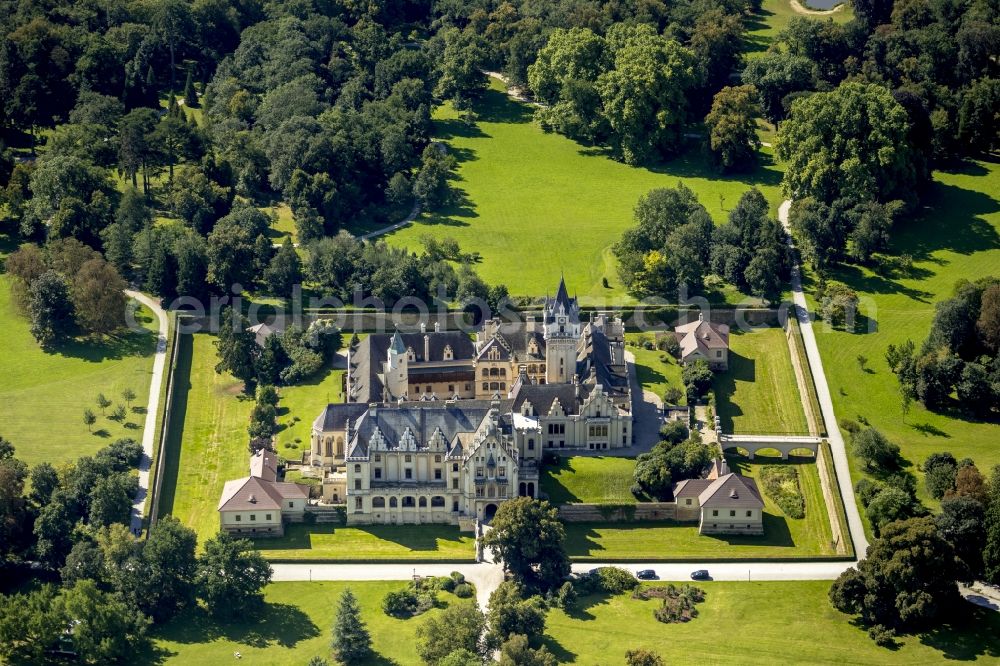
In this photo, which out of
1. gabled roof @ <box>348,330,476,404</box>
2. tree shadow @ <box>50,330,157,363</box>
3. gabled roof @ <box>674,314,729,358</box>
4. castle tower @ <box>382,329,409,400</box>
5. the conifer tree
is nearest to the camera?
the conifer tree

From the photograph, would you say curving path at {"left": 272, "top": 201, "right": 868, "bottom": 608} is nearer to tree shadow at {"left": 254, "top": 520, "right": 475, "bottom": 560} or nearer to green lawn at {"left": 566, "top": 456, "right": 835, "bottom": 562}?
green lawn at {"left": 566, "top": 456, "right": 835, "bottom": 562}

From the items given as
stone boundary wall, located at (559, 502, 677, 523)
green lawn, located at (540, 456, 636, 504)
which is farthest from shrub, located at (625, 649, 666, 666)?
green lawn, located at (540, 456, 636, 504)

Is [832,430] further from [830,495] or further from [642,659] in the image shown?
[642,659]

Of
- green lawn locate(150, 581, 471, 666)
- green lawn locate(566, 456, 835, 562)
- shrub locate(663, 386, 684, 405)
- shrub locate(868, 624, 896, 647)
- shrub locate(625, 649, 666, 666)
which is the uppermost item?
shrub locate(663, 386, 684, 405)

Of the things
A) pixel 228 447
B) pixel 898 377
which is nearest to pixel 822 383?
pixel 898 377

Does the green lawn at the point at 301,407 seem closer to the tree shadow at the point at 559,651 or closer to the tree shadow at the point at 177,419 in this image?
the tree shadow at the point at 177,419

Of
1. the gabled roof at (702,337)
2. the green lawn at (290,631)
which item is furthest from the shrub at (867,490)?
the green lawn at (290,631)

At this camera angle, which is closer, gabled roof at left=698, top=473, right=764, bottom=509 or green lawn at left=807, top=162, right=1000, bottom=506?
gabled roof at left=698, top=473, right=764, bottom=509
